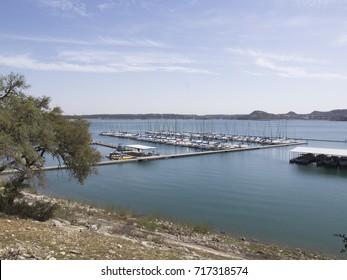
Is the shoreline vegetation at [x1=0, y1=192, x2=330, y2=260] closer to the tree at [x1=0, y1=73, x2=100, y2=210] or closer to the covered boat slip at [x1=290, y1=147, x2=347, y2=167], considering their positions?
the tree at [x1=0, y1=73, x2=100, y2=210]

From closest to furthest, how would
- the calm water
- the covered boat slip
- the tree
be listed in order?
the tree, the calm water, the covered boat slip

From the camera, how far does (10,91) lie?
17.4 meters

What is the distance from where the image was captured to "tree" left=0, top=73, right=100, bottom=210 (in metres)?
15.2

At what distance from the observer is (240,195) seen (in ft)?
121

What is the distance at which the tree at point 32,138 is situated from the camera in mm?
15233

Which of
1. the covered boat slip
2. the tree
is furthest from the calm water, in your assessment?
the tree

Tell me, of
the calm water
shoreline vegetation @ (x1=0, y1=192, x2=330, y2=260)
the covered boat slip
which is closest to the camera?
shoreline vegetation @ (x1=0, y1=192, x2=330, y2=260)

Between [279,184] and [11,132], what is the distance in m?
35.6

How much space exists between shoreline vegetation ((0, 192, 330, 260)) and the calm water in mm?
3314

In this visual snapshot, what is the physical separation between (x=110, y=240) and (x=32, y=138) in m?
6.66

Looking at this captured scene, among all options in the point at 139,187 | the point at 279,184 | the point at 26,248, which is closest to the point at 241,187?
the point at 279,184

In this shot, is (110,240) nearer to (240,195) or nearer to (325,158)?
(240,195)

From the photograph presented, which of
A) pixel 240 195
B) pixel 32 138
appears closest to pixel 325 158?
pixel 240 195

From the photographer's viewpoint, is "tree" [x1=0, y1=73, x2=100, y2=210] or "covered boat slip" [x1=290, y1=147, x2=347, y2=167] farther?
"covered boat slip" [x1=290, y1=147, x2=347, y2=167]
